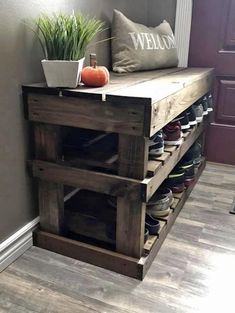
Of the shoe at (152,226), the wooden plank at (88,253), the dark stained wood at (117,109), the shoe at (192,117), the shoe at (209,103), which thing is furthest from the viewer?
the shoe at (209,103)

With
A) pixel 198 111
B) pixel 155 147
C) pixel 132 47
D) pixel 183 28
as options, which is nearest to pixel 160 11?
pixel 183 28

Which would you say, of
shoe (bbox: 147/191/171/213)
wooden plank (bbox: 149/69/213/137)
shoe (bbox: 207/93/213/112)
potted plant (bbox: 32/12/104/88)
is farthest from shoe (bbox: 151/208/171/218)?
shoe (bbox: 207/93/213/112)

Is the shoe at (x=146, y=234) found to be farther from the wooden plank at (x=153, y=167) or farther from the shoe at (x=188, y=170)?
the shoe at (x=188, y=170)

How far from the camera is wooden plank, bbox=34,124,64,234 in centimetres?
137

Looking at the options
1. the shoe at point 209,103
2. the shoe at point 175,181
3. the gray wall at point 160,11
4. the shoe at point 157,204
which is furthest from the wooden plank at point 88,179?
the gray wall at point 160,11

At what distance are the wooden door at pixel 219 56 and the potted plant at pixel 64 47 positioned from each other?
1313 millimetres

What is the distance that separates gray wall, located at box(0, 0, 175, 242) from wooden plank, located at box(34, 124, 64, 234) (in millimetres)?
53

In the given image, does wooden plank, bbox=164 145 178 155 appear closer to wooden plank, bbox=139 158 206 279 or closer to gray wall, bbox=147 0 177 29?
wooden plank, bbox=139 158 206 279

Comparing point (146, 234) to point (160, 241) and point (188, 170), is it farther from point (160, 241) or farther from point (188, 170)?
point (188, 170)

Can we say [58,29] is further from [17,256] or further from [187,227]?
[187,227]

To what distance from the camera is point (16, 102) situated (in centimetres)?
130

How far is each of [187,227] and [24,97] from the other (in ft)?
3.31

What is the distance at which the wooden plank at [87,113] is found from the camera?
115cm

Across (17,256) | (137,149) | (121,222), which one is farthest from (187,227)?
(17,256)
